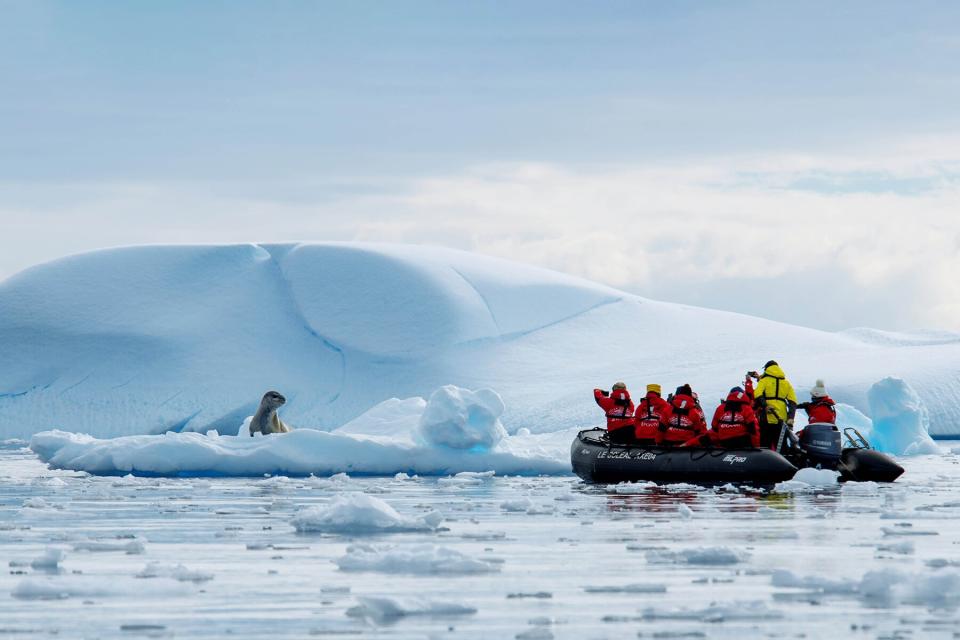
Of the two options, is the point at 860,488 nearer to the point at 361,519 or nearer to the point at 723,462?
the point at 723,462

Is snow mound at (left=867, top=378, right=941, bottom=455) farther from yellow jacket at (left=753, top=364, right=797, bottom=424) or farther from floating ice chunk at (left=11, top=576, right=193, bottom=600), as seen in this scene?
floating ice chunk at (left=11, top=576, right=193, bottom=600)

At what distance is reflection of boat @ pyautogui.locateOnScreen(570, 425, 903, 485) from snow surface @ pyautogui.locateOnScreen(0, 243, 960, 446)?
44.7ft

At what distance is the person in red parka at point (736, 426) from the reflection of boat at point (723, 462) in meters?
0.40

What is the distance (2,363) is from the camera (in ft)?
125

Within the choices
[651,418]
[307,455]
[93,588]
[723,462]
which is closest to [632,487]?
[651,418]

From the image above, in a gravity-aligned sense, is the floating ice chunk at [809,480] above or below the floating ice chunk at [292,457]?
below

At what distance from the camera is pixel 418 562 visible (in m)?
9.26

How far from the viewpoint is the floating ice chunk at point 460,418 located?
2125cm

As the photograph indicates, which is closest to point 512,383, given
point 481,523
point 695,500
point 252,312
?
point 252,312

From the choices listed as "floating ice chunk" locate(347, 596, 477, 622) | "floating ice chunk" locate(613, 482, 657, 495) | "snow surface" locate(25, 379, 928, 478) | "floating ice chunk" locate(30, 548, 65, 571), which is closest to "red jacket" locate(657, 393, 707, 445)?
"floating ice chunk" locate(613, 482, 657, 495)

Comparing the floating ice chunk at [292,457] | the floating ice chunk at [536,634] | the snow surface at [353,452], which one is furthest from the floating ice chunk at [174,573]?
the floating ice chunk at [292,457]

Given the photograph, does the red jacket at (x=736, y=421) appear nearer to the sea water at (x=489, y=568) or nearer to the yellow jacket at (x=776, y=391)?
the yellow jacket at (x=776, y=391)

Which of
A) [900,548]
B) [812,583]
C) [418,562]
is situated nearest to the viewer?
[812,583]

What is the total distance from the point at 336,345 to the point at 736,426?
21.0 meters
